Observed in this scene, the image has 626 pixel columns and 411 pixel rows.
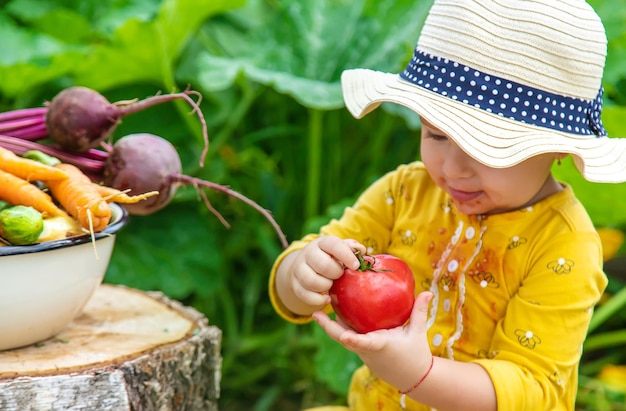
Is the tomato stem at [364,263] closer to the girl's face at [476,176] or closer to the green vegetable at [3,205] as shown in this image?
the girl's face at [476,176]

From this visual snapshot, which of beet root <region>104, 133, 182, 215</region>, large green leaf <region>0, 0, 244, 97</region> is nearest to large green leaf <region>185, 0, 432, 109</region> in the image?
large green leaf <region>0, 0, 244, 97</region>

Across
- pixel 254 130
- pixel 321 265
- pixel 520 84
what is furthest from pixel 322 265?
pixel 254 130

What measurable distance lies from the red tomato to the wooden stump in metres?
0.40

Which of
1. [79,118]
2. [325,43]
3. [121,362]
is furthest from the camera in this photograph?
[325,43]

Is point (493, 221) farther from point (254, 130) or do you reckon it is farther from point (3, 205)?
point (254, 130)

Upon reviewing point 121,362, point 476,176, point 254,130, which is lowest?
point 254,130

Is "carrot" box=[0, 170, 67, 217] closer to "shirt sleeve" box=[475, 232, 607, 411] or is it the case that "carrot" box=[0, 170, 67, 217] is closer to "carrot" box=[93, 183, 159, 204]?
"carrot" box=[93, 183, 159, 204]

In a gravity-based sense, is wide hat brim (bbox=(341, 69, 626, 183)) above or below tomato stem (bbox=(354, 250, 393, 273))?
above

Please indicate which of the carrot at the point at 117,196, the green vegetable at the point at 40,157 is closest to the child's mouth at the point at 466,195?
the carrot at the point at 117,196

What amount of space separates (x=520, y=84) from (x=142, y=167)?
2.63 ft

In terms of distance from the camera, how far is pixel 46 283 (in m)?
1.25

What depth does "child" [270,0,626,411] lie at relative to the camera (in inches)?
43.3

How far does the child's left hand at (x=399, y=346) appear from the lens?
108 cm

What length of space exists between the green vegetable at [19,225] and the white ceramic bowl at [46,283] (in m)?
0.02
